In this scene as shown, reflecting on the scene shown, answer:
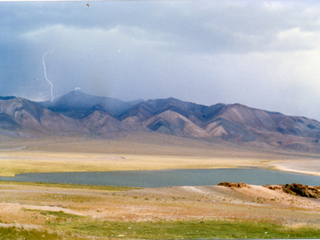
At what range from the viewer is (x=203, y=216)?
68.8ft

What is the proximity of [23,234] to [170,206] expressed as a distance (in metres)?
11.7

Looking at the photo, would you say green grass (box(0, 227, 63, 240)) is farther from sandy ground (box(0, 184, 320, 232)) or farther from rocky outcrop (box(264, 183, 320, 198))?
rocky outcrop (box(264, 183, 320, 198))

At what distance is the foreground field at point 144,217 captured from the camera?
15773mm

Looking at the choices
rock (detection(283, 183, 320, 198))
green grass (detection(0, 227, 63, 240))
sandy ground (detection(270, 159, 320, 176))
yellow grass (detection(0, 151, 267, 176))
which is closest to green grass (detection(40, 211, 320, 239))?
green grass (detection(0, 227, 63, 240))

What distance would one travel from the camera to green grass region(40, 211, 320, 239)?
15.6m

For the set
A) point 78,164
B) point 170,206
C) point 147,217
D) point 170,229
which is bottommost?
point 78,164

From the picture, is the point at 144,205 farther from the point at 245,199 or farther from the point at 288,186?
the point at 288,186

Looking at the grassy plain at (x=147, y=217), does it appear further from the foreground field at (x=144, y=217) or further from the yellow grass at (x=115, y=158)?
the yellow grass at (x=115, y=158)

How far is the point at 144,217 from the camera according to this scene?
19641 millimetres

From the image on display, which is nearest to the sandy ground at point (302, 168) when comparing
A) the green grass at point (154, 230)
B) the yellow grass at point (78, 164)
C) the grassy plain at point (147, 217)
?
the yellow grass at point (78, 164)

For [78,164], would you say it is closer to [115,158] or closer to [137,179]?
[137,179]

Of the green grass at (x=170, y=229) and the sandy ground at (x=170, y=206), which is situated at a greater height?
the green grass at (x=170, y=229)

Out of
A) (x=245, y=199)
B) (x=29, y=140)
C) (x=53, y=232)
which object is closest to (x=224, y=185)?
(x=245, y=199)

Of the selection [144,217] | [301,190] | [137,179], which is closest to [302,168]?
[137,179]
